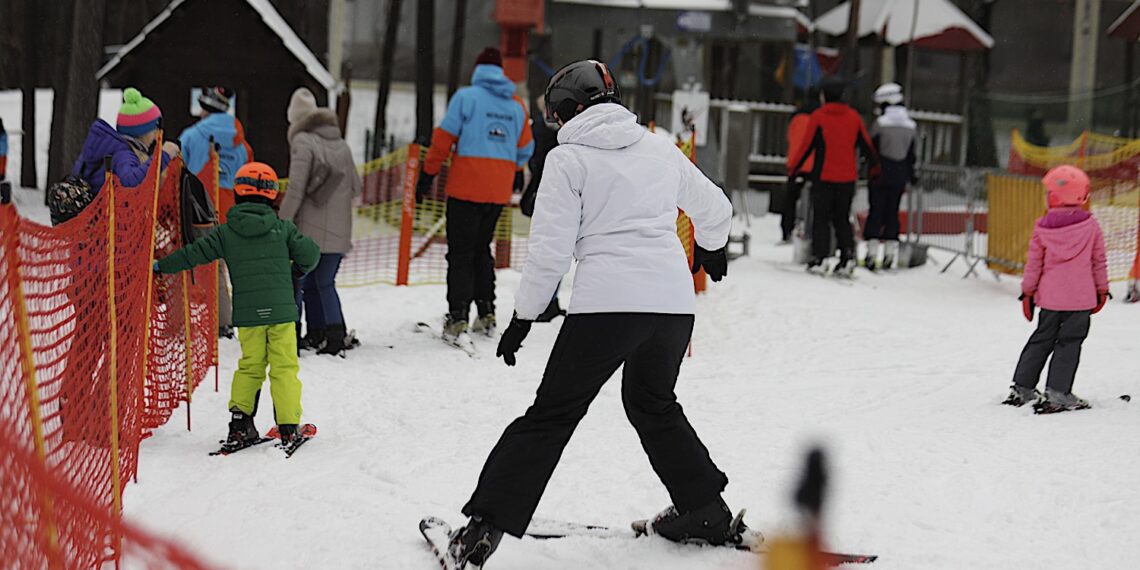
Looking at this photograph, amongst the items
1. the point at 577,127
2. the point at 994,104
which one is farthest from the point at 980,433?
the point at 994,104

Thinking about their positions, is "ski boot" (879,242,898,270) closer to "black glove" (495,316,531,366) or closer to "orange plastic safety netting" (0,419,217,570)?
"black glove" (495,316,531,366)

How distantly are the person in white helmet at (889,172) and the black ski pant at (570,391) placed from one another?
929cm

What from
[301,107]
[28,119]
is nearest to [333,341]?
[301,107]

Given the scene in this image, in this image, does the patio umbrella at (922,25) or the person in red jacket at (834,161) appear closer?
the person in red jacket at (834,161)

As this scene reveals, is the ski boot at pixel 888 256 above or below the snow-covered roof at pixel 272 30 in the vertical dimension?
below

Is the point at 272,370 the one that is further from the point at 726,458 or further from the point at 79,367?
the point at 726,458

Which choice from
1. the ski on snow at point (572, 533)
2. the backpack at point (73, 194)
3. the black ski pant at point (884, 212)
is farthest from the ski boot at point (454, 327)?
the black ski pant at point (884, 212)

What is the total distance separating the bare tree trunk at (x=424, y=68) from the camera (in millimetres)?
18953

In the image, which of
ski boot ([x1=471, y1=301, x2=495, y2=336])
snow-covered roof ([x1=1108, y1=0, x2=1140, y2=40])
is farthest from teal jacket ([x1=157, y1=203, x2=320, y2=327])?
snow-covered roof ([x1=1108, y1=0, x2=1140, y2=40])

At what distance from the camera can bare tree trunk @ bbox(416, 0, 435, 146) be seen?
746 inches

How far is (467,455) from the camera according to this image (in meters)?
5.73

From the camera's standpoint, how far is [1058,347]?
6652mm

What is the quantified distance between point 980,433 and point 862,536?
6.33 ft

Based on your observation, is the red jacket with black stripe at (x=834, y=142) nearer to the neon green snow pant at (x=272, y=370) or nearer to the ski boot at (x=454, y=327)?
the ski boot at (x=454, y=327)
